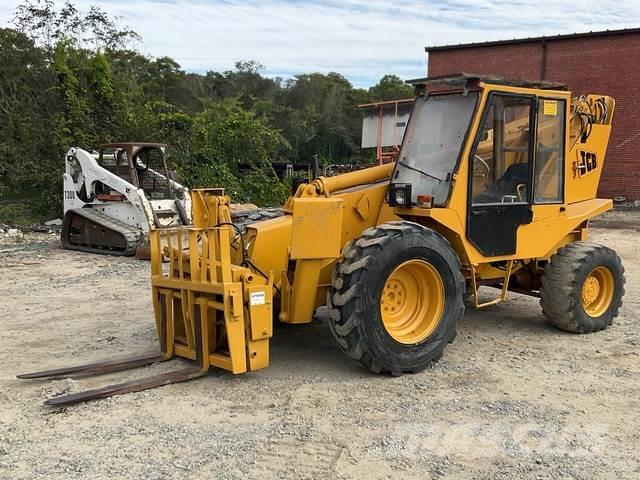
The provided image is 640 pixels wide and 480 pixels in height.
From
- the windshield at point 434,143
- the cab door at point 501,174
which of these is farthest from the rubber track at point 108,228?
the cab door at point 501,174

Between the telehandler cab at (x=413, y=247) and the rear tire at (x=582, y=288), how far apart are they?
1 cm

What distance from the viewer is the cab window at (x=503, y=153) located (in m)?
5.76

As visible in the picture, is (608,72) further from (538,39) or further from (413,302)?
(413,302)

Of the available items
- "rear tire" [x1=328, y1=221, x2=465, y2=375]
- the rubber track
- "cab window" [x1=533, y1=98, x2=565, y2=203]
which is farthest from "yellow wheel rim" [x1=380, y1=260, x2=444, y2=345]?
the rubber track

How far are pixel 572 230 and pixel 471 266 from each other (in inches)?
58.5

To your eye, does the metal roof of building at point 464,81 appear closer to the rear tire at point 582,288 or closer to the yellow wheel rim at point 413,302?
the yellow wheel rim at point 413,302

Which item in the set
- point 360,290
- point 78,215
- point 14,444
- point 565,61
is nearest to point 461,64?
point 565,61

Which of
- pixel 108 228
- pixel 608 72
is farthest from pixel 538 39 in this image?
pixel 108 228

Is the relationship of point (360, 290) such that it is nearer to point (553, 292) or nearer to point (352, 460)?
point (352, 460)

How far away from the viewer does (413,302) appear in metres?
5.51

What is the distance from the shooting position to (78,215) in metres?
12.7

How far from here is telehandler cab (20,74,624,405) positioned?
497cm

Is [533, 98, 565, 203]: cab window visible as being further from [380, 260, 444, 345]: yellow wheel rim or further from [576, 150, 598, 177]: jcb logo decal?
[380, 260, 444, 345]: yellow wheel rim

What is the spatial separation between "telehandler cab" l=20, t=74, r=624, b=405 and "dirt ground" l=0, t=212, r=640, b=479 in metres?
0.25
